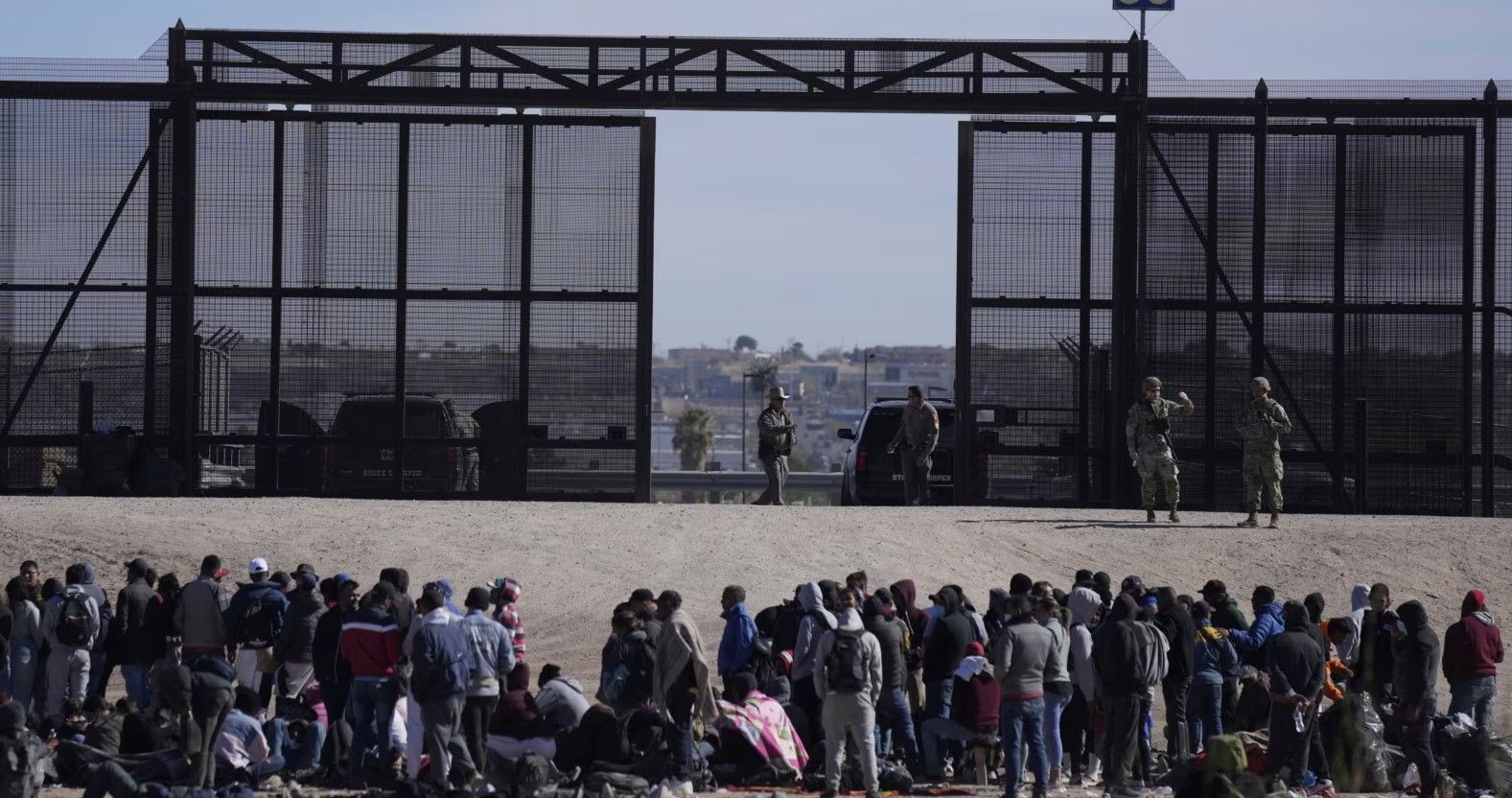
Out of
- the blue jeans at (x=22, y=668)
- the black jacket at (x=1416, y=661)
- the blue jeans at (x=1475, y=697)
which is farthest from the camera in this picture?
the blue jeans at (x=22, y=668)

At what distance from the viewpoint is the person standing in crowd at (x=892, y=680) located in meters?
13.9

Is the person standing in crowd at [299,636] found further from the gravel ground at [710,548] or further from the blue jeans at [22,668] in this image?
the gravel ground at [710,548]

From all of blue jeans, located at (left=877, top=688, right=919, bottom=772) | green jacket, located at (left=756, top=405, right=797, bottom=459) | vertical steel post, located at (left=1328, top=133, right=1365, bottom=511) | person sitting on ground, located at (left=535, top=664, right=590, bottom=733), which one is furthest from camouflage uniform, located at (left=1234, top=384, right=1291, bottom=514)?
person sitting on ground, located at (left=535, top=664, right=590, bottom=733)

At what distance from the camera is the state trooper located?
2355 centimetres

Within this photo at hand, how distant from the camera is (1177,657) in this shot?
14.5 metres

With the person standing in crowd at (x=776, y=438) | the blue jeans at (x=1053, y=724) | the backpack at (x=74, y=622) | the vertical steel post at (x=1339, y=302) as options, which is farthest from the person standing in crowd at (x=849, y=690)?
the vertical steel post at (x=1339, y=302)

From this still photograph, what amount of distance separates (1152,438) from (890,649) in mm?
8726

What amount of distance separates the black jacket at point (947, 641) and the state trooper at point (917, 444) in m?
8.66

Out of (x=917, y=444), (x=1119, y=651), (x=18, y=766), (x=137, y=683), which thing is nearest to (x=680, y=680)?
(x=1119, y=651)

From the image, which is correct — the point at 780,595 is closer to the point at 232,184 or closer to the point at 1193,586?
the point at 1193,586

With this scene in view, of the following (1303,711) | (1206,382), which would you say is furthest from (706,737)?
(1206,382)

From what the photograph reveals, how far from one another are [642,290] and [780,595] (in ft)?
18.5

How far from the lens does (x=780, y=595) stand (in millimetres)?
20031

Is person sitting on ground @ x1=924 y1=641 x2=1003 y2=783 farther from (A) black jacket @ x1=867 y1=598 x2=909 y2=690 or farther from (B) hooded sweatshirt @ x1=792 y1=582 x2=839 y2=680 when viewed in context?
(B) hooded sweatshirt @ x1=792 y1=582 x2=839 y2=680
